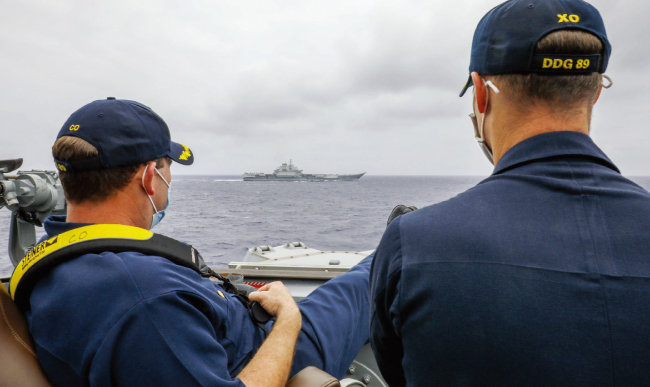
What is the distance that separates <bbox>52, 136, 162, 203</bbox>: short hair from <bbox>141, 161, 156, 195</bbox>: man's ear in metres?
0.11

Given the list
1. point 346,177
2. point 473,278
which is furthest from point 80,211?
point 346,177

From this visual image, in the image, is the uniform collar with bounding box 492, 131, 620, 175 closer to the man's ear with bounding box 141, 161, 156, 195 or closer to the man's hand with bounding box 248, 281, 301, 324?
the man's hand with bounding box 248, 281, 301, 324

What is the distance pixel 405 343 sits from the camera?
973 mm

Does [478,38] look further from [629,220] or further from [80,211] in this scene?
[80,211]

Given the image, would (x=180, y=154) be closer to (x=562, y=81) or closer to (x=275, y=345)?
(x=275, y=345)

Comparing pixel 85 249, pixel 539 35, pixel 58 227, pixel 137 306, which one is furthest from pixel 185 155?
pixel 539 35

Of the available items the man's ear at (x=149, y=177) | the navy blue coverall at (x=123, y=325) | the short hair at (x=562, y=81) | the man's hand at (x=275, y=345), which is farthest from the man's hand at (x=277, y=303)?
the short hair at (x=562, y=81)

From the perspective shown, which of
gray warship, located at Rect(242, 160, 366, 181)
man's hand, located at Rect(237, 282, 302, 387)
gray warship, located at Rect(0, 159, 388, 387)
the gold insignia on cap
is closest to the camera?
man's hand, located at Rect(237, 282, 302, 387)

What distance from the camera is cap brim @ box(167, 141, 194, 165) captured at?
6.23ft

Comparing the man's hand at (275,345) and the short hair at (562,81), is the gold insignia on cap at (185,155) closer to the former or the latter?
the man's hand at (275,345)

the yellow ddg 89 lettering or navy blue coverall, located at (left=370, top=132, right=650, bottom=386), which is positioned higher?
the yellow ddg 89 lettering

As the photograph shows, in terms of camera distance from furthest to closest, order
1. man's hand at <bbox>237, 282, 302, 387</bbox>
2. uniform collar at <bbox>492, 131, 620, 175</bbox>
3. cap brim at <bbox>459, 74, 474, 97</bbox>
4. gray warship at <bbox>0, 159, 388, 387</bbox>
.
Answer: gray warship at <bbox>0, 159, 388, 387</bbox>, man's hand at <bbox>237, 282, 302, 387</bbox>, cap brim at <bbox>459, 74, 474, 97</bbox>, uniform collar at <bbox>492, 131, 620, 175</bbox>

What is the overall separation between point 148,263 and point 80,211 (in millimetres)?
467

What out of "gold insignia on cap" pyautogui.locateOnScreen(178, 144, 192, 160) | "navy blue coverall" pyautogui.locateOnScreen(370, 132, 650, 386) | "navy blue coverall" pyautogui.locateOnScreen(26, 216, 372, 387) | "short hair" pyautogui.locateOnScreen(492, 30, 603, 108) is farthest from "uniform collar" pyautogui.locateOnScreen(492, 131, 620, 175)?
"gold insignia on cap" pyautogui.locateOnScreen(178, 144, 192, 160)
